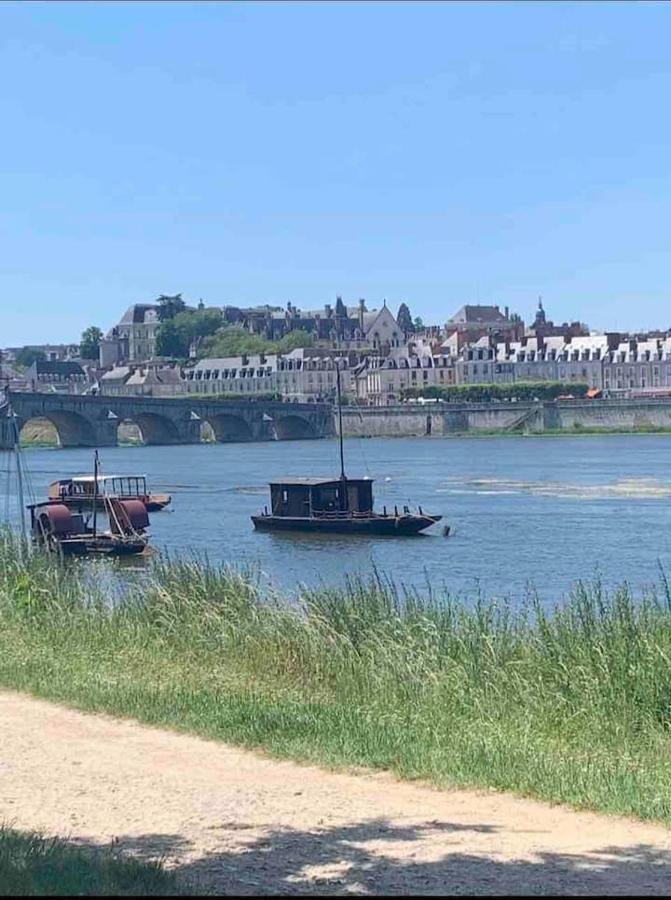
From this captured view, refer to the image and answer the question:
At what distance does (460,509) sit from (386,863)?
45916mm

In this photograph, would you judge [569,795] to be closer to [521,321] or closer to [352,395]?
[352,395]

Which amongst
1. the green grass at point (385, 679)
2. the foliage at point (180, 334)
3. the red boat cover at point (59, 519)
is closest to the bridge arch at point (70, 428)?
the foliage at point (180, 334)

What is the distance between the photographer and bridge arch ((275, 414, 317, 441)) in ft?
417

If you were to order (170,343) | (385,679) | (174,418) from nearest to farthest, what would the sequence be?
(385,679)
(174,418)
(170,343)

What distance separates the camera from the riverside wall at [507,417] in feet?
387

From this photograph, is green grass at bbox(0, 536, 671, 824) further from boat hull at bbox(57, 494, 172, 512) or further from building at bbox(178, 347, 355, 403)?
building at bbox(178, 347, 355, 403)

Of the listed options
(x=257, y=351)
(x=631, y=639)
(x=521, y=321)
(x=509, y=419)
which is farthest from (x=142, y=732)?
(x=521, y=321)

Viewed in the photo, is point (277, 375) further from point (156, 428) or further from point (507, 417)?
point (507, 417)

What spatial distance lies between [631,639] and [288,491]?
35516mm

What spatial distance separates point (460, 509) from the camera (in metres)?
53.8

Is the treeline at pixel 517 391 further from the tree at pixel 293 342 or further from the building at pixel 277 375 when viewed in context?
the tree at pixel 293 342

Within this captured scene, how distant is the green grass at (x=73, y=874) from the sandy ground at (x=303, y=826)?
398 millimetres

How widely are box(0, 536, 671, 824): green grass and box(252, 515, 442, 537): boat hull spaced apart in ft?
86.6

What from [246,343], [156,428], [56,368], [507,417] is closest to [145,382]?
[246,343]
